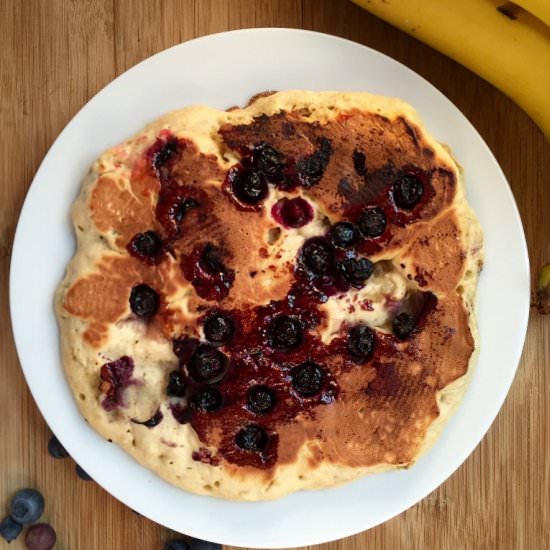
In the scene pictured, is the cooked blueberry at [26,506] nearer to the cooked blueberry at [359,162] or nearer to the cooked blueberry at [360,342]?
the cooked blueberry at [360,342]

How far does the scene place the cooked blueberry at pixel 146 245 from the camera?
5.97 ft

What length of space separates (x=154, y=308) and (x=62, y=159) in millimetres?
440

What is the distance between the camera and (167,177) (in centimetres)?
183

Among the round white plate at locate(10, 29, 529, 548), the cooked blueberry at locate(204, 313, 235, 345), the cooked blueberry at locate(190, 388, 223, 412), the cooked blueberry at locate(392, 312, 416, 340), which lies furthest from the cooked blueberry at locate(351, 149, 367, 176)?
the cooked blueberry at locate(190, 388, 223, 412)

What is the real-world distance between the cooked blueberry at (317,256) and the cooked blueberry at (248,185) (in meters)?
0.16

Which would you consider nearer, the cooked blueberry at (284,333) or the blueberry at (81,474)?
the cooked blueberry at (284,333)

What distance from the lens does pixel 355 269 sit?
5.99ft

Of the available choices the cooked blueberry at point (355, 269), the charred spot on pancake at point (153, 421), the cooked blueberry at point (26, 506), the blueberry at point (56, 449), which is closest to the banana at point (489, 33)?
the cooked blueberry at point (355, 269)

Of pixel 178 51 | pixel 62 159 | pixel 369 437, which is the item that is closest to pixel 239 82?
pixel 178 51

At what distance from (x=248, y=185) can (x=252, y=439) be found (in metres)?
0.59

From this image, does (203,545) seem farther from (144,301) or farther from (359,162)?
(359,162)

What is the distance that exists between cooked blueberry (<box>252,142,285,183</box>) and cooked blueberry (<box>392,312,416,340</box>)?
43 cm

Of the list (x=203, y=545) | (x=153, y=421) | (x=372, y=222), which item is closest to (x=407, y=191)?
(x=372, y=222)

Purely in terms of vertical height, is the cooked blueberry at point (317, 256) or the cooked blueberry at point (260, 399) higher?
the cooked blueberry at point (317, 256)
